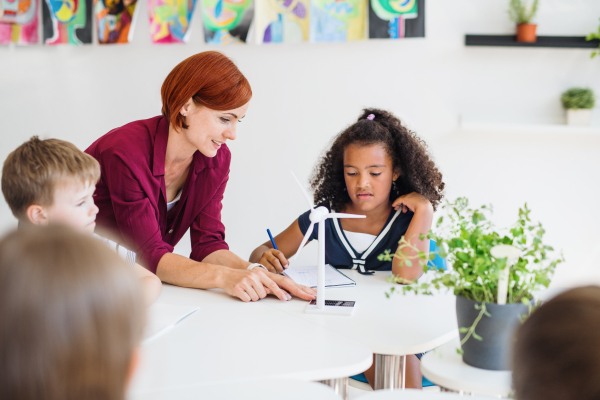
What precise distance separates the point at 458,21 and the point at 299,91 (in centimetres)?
88

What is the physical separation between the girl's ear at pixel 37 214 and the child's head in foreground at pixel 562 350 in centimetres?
114

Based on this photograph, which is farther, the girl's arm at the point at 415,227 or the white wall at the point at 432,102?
the white wall at the point at 432,102

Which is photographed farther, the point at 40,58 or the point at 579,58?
the point at 40,58

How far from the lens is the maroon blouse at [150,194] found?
1626 millimetres

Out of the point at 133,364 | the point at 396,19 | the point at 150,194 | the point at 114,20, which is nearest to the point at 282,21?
the point at 396,19

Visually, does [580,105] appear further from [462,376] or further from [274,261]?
[462,376]

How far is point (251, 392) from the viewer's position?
89 centimetres

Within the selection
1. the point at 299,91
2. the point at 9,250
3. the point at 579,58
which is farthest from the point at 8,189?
the point at 579,58

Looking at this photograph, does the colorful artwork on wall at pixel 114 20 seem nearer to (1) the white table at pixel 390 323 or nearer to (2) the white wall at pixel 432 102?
(2) the white wall at pixel 432 102

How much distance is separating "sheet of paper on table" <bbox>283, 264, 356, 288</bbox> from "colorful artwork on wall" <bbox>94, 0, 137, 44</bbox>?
2005mm

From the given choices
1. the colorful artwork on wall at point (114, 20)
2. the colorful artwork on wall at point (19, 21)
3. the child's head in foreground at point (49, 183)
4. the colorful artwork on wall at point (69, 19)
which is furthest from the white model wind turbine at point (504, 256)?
the colorful artwork on wall at point (19, 21)

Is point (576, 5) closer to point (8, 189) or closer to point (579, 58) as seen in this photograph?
point (579, 58)

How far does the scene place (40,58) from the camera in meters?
3.27

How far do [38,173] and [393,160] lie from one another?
1214mm
